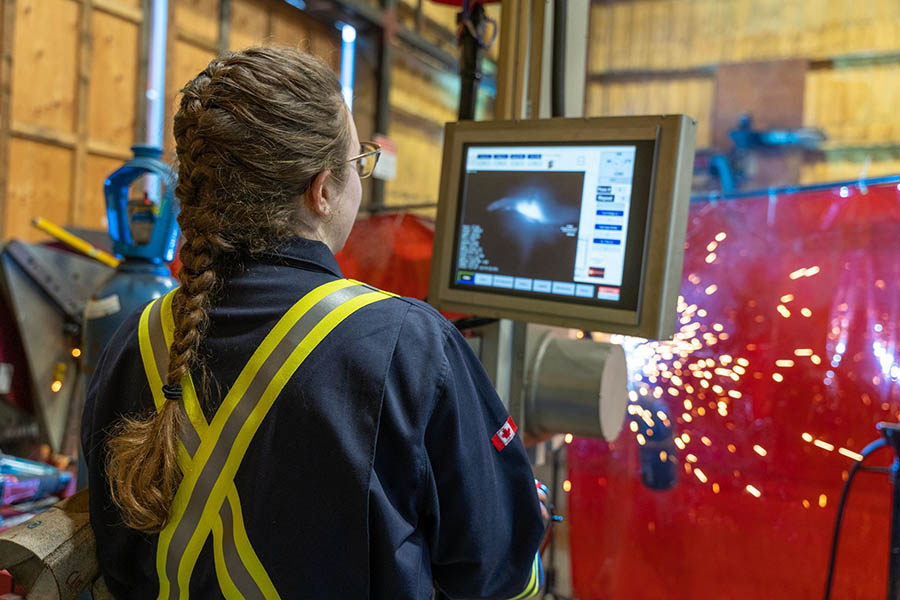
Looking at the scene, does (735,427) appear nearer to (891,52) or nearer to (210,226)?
(210,226)

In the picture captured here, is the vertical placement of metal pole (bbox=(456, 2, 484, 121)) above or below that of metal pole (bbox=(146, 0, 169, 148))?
below

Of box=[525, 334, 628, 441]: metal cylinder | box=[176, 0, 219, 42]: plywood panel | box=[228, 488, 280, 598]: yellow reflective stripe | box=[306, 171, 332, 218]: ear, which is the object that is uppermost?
box=[176, 0, 219, 42]: plywood panel

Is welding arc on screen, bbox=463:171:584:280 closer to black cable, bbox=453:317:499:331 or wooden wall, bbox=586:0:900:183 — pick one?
black cable, bbox=453:317:499:331

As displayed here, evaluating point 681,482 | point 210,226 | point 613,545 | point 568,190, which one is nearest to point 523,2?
point 568,190

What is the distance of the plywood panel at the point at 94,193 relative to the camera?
182 inches

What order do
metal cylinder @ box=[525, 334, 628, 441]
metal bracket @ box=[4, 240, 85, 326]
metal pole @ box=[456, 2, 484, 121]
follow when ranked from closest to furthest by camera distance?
metal cylinder @ box=[525, 334, 628, 441] < metal pole @ box=[456, 2, 484, 121] < metal bracket @ box=[4, 240, 85, 326]

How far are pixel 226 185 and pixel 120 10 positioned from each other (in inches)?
179

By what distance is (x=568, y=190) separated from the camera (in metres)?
1.47

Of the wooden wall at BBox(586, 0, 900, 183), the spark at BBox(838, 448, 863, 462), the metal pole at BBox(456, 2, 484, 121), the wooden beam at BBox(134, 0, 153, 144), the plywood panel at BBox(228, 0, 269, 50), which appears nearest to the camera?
the metal pole at BBox(456, 2, 484, 121)

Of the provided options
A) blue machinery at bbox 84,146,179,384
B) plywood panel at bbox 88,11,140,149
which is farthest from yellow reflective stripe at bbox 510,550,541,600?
plywood panel at bbox 88,11,140,149

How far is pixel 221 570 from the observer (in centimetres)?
91

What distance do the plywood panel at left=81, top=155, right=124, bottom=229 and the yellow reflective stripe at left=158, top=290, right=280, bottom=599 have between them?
13.6ft

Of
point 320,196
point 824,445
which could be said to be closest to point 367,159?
point 320,196

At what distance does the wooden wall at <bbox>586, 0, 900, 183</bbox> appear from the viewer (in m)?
7.35
